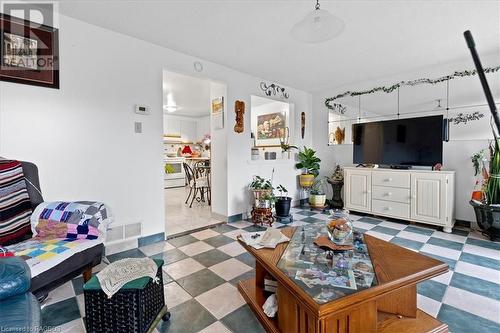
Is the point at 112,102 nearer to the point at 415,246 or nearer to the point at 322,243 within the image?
the point at 322,243

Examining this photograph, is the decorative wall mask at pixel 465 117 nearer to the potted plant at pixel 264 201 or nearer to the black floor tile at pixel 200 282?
the potted plant at pixel 264 201

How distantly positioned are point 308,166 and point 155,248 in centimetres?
301

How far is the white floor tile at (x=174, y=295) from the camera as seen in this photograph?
66.1 inches

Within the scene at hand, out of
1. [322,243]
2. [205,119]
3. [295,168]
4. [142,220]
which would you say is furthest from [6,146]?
[205,119]

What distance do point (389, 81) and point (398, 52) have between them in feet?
3.00

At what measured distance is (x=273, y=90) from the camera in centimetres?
425

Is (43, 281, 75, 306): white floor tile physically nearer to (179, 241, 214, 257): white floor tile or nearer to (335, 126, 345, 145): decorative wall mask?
(179, 241, 214, 257): white floor tile

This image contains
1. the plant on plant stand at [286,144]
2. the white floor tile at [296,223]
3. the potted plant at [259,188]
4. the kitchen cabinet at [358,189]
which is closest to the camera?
the white floor tile at [296,223]

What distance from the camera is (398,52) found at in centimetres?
298

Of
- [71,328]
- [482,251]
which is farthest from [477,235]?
[71,328]

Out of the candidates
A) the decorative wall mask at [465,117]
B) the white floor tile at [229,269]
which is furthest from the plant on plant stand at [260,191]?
the decorative wall mask at [465,117]

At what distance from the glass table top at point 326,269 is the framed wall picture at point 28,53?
99.3 inches

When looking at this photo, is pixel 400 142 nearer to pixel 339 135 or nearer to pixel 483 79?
pixel 339 135

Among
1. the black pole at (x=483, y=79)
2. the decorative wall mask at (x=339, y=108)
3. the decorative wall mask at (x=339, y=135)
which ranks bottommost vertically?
the black pole at (x=483, y=79)
